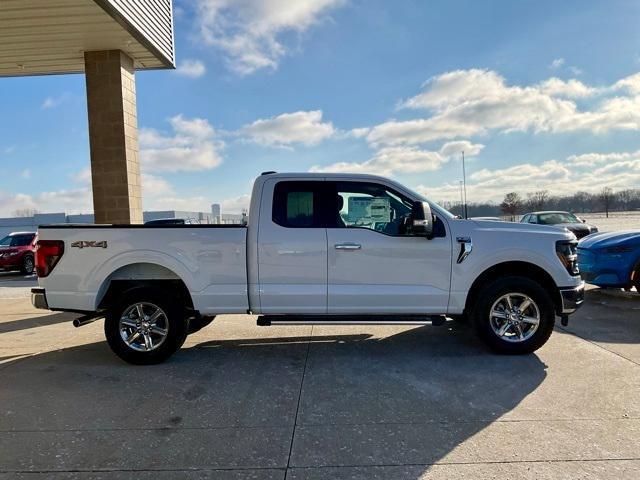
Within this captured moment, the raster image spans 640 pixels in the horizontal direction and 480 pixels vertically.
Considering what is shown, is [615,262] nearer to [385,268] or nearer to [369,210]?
[385,268]

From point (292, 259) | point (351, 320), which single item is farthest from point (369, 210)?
point (351, 320)

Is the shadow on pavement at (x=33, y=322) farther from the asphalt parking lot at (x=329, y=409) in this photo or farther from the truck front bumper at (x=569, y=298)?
the truck front bumper at (x=569, y=298)

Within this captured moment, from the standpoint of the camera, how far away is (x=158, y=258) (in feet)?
16.8

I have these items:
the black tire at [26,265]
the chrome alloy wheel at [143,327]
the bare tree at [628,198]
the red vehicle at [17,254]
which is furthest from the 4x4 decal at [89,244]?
the bare tree at [628,198]

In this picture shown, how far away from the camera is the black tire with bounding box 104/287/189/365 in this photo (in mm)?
5109

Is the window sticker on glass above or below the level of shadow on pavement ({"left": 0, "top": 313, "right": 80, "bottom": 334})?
above

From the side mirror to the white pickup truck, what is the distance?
0.18m

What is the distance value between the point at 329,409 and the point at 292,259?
1.77m

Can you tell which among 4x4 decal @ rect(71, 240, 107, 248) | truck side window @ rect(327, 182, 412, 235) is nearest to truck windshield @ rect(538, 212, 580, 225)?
truck side window @ rect(327, 182, 412, 235)

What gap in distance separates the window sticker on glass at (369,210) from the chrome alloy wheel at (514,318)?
5.30ft

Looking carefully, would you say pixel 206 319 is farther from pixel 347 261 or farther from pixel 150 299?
pixel 347 261

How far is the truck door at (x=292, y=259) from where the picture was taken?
16.6 feet

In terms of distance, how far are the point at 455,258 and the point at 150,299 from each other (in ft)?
11.4

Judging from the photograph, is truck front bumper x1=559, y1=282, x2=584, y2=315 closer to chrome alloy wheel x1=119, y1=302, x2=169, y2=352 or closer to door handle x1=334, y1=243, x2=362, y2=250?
door handle x1=334, y1=243, x2=362, y2=250
